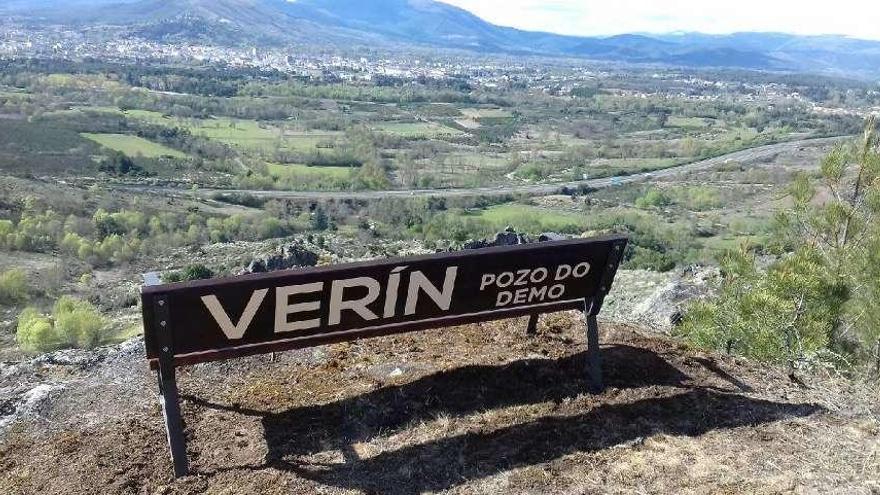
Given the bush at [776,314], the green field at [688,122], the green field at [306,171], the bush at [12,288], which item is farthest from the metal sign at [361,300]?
the green field at [688,122]

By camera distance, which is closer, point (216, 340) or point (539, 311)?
point (216, 340)

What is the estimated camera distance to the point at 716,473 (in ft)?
14.8

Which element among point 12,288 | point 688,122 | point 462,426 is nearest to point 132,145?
point 12,288

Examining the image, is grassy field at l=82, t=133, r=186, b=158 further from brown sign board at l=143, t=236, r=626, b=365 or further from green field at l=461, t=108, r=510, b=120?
brown sign board at l=143, t=236, r=626, b=365

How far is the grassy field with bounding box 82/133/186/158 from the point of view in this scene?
93.0m

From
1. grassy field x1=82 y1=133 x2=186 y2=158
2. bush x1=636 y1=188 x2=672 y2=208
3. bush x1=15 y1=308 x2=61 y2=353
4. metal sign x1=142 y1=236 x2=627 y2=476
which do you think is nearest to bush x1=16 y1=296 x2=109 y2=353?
bush x1=15 y1=308 x2=61 y2=353

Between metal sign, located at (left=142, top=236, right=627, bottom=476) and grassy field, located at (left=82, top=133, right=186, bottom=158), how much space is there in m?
96.0

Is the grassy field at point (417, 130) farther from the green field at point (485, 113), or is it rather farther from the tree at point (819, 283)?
the tree at point (819, 283)

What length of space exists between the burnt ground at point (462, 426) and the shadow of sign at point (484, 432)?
2 centimetres

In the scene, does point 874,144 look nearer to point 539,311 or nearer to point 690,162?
point 539,311

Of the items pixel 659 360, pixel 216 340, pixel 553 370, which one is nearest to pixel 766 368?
pixel 659 360

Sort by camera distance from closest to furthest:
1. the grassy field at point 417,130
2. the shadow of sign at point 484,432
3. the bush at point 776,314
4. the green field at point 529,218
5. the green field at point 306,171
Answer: the shadow of sign at point 484,432 < the bush at point 776,314 < the green field at point 529,218 < the green field at point 306,171 < the grassy field at point 417,130

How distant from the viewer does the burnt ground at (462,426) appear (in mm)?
4566

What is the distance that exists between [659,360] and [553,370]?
111cm
